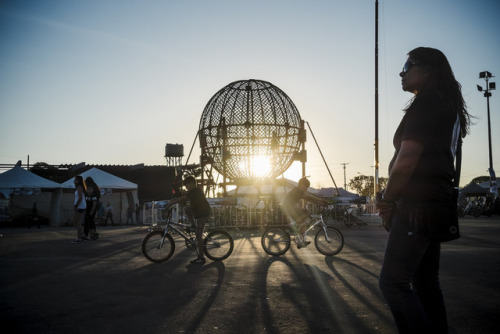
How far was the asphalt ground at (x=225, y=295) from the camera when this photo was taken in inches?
155

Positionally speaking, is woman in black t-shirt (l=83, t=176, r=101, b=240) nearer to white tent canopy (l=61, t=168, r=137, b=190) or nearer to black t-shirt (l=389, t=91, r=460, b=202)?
white tent canopy (l=61, t=168, r=137, b=190)

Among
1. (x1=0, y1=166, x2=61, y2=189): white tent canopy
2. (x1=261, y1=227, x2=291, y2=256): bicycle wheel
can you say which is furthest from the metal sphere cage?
(x1=0, y1=166, x2=61, y2=189): white tent canopy

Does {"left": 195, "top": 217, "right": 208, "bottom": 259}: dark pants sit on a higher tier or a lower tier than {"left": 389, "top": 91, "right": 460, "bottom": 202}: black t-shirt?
lower

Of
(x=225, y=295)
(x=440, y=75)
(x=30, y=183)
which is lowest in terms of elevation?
(x=225, y=295)

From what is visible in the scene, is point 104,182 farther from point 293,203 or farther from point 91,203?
point 293,203

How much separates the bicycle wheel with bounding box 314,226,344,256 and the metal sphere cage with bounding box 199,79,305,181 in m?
6.67

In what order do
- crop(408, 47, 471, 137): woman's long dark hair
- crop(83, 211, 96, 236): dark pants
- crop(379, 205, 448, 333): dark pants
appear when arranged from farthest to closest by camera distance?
crop(83, 211, 96, 236): dark pants < crop(408, 47, 471, 137): woman's long dark hair < crop(379, 205, 448, 333): dark pants

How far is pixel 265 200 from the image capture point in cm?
1659

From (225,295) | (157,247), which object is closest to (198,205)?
(157,247)

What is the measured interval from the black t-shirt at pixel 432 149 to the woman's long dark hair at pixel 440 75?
218 mm

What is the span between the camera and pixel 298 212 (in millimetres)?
9891

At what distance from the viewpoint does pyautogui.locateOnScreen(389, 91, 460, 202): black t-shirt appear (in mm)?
2488

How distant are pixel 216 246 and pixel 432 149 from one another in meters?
6.71

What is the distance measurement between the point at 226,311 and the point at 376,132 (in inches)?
728
